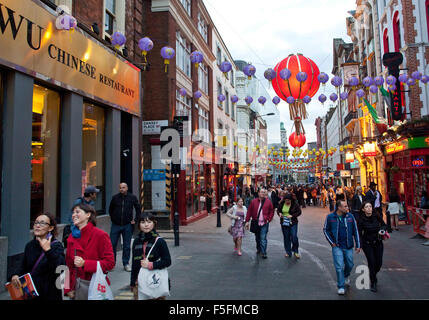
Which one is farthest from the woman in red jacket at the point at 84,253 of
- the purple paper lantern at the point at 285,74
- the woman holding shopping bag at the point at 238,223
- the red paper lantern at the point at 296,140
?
the red paper lantern at the point at 296,140

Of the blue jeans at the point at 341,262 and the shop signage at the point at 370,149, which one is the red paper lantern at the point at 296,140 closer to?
the shop signage at the point at 370,149

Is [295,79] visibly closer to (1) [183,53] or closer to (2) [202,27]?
(1) [183,53]

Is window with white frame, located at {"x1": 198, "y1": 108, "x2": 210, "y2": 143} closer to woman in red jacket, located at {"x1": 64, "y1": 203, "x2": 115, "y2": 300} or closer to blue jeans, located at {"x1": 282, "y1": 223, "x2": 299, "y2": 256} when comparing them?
blue jeans, located at {"x1": 282, "y1": 223, "x2": 299, "y2": 256}

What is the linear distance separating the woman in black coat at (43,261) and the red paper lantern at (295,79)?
848cm

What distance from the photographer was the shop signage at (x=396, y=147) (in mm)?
16875

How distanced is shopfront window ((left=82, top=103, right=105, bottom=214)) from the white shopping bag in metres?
6.43

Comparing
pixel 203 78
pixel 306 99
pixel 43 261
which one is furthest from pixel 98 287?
pixel 203 78

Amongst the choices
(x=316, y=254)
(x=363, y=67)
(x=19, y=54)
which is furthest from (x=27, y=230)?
(x=363, y=67)

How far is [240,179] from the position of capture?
39.7m

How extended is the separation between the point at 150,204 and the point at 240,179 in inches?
969

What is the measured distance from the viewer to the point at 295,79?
1014 centimetres

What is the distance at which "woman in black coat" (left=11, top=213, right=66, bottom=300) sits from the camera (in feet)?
11.4

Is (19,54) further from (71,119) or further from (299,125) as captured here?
(299,125)

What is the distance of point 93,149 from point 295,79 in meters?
6.73
